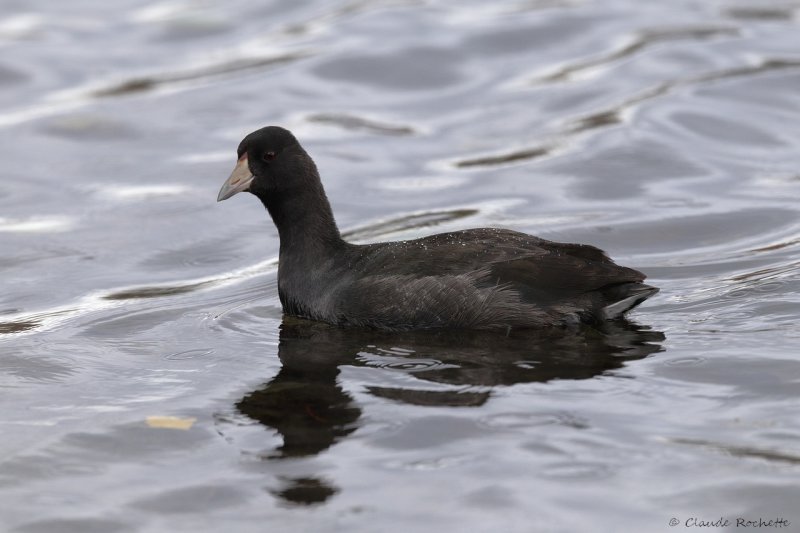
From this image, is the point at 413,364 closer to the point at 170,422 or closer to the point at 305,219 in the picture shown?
the point at 170,422

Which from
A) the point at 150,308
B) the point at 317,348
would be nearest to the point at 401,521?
the point at 317,348

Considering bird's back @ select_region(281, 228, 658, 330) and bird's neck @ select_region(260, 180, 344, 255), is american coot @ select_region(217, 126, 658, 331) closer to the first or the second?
bird's back @ select_region(281, 228, 658, 330)

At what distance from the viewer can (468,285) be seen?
838 centimetres

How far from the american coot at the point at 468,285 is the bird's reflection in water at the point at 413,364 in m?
0.10

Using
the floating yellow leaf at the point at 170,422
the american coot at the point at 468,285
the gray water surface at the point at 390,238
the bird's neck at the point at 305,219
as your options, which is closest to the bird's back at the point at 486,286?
the american coot at the point at 468,285

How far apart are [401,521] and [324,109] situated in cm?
995

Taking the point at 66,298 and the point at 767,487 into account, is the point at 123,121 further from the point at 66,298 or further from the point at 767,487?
the point at 767,487

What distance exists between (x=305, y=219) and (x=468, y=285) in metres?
1.45

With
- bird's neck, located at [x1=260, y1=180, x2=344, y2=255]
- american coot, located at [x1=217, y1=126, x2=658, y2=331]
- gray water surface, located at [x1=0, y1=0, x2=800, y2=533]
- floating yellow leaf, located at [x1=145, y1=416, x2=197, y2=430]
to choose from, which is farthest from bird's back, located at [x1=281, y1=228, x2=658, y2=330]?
floating yellow leaf, located at [x1=145, y1=416, x2=197, y2=430]

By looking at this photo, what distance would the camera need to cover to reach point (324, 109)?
1537 centimetres

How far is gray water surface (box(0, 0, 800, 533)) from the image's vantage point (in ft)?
20.5

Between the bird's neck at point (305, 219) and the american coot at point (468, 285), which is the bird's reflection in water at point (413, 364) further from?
the bird's neck at point (305, 219)

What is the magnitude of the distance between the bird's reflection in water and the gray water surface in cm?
3

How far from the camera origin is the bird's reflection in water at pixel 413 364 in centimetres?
714
